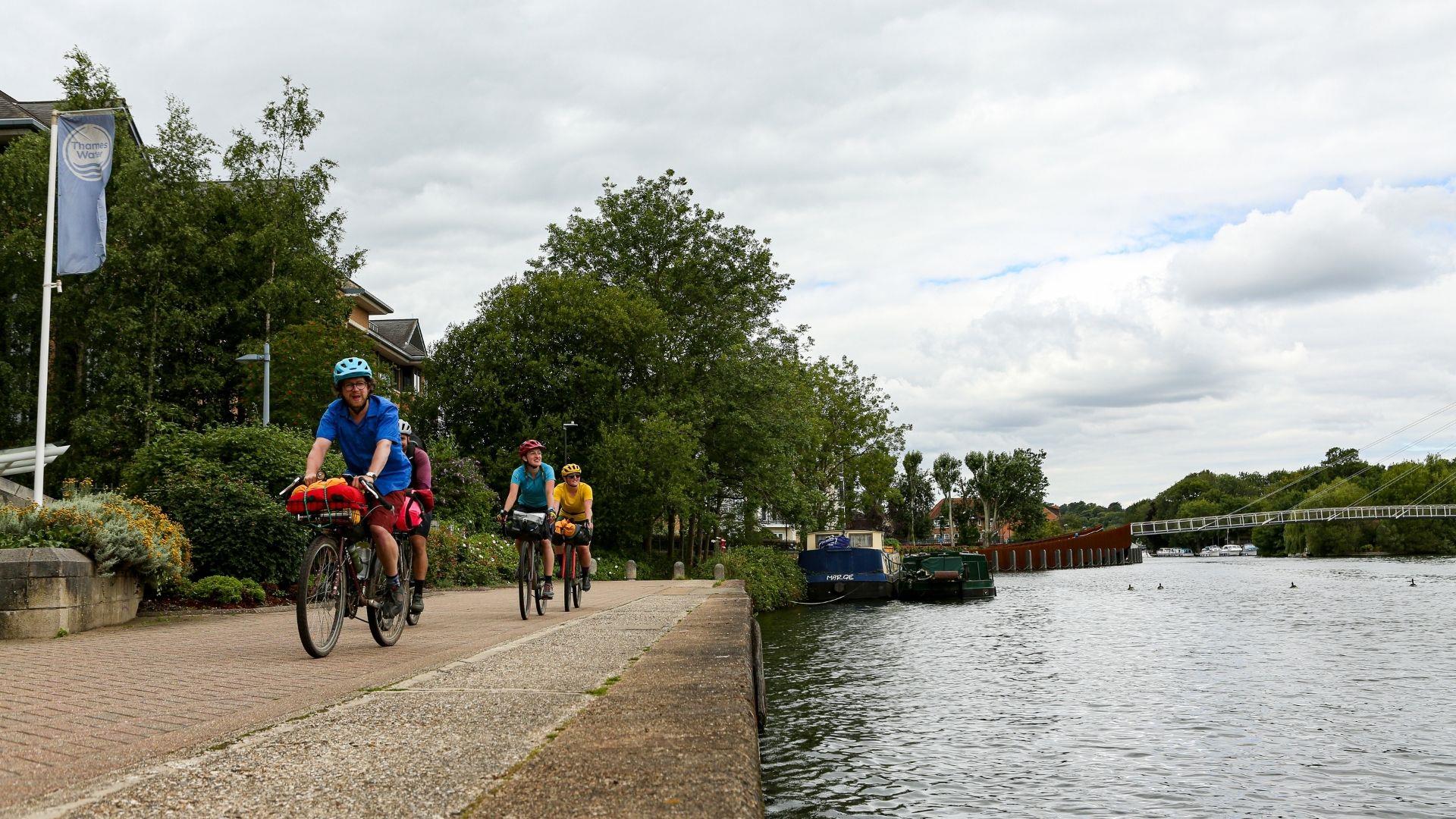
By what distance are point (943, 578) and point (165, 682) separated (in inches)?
1488

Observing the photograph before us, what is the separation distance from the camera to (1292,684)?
1510 centimetres

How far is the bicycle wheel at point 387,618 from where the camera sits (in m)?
7.64

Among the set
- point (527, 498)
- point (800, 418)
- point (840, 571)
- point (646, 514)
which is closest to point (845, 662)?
point (527, 498)

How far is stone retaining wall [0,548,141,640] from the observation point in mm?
9180

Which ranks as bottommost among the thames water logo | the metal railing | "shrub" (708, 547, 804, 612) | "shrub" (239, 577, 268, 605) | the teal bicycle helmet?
A: "shrub" (708, 547, 804, 612)

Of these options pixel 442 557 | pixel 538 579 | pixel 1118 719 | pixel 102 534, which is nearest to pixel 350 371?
pixel 102 534

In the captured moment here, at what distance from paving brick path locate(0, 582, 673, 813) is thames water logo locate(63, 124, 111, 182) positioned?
23.0 ft

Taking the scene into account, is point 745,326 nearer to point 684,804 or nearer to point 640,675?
point 640,675

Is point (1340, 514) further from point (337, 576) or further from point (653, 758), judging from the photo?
point (653, 758)

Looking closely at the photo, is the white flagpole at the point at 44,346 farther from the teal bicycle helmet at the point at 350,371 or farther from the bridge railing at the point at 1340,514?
the bridge railing at the point at 1340,514

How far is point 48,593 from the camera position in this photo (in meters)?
9.40

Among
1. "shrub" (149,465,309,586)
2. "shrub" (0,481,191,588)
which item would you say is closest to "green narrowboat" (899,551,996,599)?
"shrub" (149,465,309,586)

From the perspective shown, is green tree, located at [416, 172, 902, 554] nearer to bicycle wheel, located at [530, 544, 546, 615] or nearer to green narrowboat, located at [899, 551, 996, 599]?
green narrowboat, located at [899, 551, 996, 599]

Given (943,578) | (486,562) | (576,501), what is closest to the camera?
(576,501)
